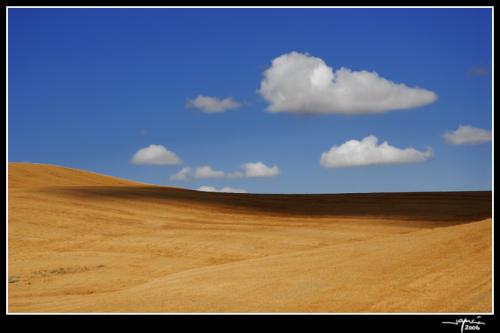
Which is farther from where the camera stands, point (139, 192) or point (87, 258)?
point (139, 192)

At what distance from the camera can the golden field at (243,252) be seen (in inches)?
368

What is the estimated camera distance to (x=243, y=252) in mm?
16688

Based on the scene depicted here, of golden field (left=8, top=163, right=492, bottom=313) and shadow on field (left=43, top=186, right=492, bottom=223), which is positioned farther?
shadow on field (left=43, top=186, right=492, bottom=223)

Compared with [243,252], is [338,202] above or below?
above

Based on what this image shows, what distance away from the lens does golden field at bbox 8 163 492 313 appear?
9.36 meters

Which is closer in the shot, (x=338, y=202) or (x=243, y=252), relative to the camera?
(x=243, y=252)

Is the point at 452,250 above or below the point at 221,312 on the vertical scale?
above

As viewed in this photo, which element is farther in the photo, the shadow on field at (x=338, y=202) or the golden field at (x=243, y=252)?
the shadow on field at (x=338, y=202)
